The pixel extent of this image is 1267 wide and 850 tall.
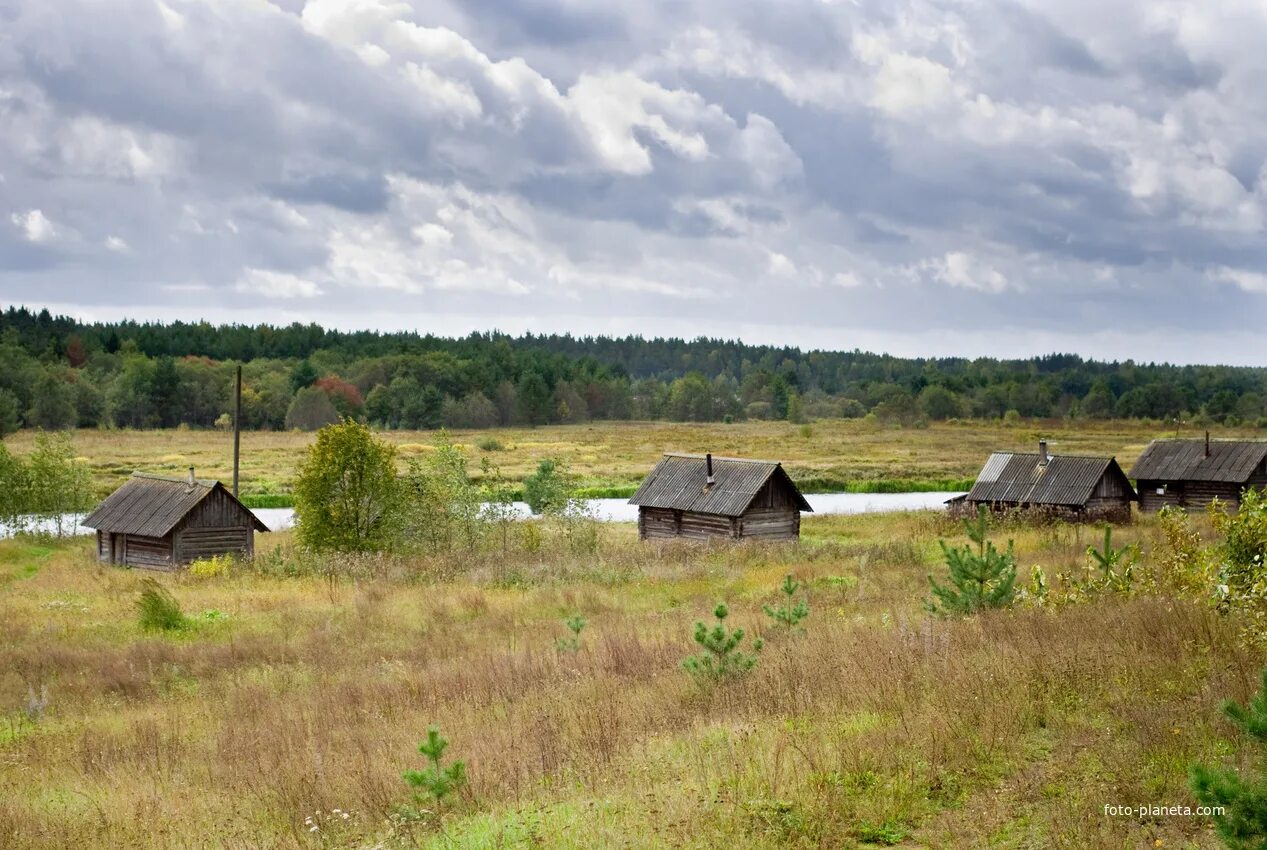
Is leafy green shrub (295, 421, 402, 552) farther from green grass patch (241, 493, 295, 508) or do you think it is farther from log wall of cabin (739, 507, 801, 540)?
green grass patch (241, 493, 295, 508)

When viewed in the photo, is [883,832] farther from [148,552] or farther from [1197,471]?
[1197,471]

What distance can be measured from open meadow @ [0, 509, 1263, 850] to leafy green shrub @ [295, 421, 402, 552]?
13.4 metres

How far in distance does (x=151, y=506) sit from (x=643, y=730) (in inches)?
1247

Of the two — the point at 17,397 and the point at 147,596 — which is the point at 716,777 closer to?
the point at 147,596

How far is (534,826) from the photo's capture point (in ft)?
22.9

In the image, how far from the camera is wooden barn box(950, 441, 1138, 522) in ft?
143

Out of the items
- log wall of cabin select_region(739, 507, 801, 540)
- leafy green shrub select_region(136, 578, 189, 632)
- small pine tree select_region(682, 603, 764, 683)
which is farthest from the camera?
log wall of cabin select_region(739, 507, 801, 540)

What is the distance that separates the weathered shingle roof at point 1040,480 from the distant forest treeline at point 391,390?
310ft

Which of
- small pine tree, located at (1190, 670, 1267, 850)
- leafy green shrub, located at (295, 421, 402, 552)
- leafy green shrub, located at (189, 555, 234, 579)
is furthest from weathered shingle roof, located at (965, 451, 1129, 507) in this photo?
small pine tree, located at (1190, 670, 1267, 850)

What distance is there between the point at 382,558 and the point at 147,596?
10246 millimetres

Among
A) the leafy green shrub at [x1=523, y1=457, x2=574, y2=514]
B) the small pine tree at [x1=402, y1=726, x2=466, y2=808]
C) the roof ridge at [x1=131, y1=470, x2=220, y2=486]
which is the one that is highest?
the small pine tree at [x1=402, y1=726, x2=466, y2=808]

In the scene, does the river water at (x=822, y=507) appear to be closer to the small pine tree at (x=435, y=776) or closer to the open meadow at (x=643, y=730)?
the open meadow at (x=643, y=730)

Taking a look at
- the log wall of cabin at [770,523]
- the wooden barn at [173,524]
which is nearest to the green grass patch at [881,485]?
the log wall of cabin at [770,523]

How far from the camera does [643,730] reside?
940 centimetres
